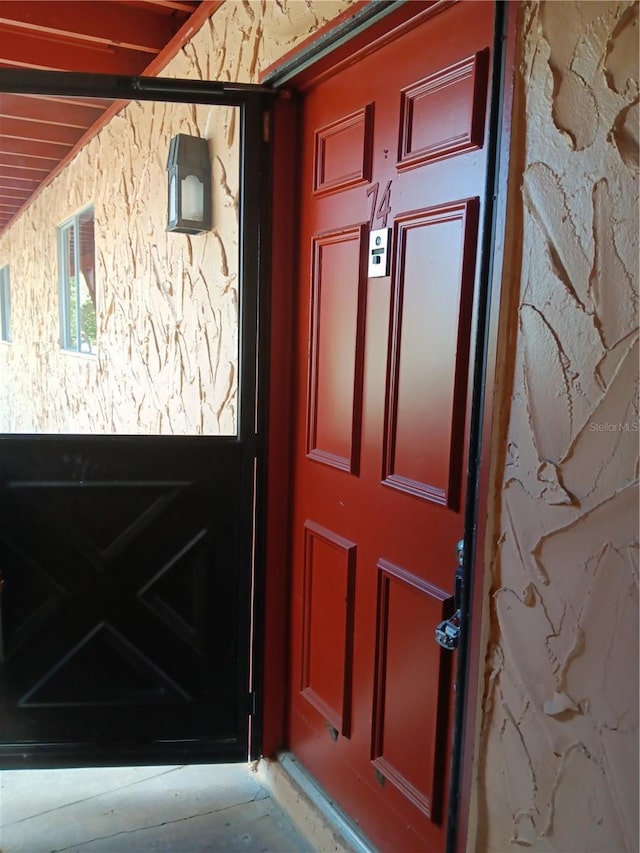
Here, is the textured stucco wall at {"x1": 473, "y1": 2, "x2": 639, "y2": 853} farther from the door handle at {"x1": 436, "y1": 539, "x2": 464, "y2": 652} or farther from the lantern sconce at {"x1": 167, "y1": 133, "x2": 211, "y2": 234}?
the lantern sconce at {"x1": 167, "y1": 133, "x2": 211, "y2": 234}

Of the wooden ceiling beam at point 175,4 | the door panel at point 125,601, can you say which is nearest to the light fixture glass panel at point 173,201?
the wooden ceiling beam at point 175,4

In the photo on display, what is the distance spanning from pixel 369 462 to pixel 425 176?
0.67 meters

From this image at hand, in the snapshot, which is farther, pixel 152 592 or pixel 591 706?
pixel 152 592

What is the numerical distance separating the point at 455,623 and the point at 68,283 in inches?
153

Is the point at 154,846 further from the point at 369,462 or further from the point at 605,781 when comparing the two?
the point at 605,781

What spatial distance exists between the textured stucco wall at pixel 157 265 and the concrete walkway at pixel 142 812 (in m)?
1.17

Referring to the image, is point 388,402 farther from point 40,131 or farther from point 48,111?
point 40,131

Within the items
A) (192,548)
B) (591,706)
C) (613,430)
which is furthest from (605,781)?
(192,548)

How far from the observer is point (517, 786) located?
1.08 meters

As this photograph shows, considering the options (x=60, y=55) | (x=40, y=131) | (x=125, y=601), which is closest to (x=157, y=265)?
(x=60, y=55)

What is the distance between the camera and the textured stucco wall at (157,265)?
78.3 inches

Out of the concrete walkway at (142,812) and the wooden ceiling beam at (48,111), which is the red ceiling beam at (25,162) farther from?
the concrete walkway at (142,812)

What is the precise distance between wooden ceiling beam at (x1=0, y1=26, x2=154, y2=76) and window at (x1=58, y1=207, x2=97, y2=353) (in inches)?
51.5

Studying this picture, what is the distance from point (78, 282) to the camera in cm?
402
